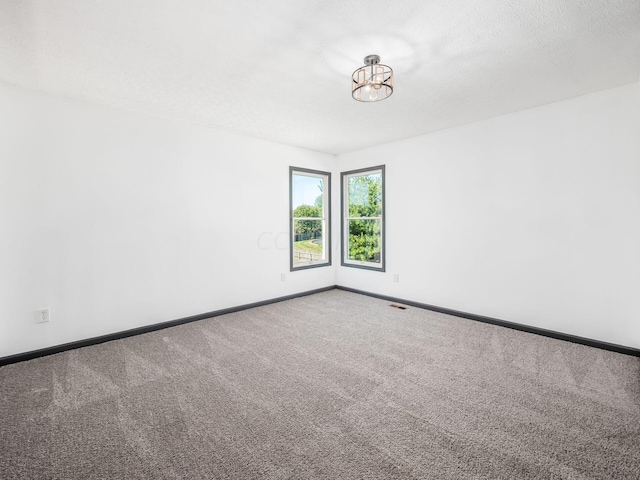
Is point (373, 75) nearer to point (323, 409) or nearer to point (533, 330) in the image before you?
point (323, 409)

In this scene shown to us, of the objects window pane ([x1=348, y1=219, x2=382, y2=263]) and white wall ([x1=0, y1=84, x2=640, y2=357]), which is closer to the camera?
white wall ([x1=0, y1=84, x2=640, y2=357])

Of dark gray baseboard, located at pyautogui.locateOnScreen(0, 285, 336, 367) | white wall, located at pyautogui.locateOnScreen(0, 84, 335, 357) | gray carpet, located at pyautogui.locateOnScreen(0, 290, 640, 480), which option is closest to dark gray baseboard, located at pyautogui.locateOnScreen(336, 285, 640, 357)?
gray carpet, located at pyautogui.locateOnScreen(0, 290, 640, 480)

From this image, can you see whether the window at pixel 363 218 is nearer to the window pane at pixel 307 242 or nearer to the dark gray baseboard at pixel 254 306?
the window pane at pixel 307 242

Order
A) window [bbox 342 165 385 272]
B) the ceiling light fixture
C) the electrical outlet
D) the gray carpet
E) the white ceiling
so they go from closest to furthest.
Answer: the gray carpet, the white ceiling, the ceiling light fixture, the electrical outlet, window [bbox 342 165 385 272]

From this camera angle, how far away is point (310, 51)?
220 centimetres

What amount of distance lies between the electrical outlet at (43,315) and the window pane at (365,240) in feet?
13.7

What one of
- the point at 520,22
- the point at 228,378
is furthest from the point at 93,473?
the point at 520,22

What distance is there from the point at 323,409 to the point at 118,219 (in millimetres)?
2902

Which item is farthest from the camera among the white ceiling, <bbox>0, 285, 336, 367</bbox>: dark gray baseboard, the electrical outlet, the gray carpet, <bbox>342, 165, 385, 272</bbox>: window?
<bbox>342, 165, 385, 272</bbox>: window

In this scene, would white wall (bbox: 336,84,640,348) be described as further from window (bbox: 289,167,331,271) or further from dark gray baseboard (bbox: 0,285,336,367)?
dark gray baseboard (bbox: 0,285,336,367)

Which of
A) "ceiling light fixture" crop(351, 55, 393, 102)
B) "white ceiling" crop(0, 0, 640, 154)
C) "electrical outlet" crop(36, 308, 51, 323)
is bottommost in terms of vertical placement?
"electrical outlet" crop(36, 308, 51, 323)

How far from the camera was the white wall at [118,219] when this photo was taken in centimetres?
277

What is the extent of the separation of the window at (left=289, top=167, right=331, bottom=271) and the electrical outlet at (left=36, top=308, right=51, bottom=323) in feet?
9.86

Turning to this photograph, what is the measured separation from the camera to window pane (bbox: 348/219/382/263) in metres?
5.08
